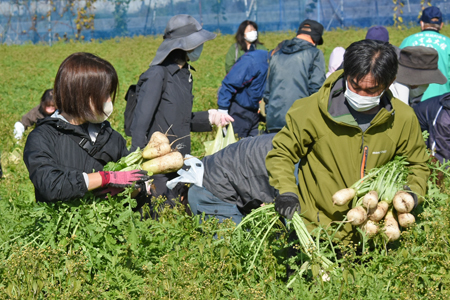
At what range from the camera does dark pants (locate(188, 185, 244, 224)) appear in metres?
Result: 3.99

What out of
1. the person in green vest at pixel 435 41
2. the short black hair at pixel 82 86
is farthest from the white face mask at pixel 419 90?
the short black hair at pixel 82 86

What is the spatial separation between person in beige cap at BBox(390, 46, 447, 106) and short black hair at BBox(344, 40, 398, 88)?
7.09ft

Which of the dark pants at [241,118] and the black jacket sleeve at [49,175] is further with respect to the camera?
the dark pants at [241,118]

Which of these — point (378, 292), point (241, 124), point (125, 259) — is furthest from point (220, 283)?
point (241, 124)

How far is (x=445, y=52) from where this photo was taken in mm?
6312

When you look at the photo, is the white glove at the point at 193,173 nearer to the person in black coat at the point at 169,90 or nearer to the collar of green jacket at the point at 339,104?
the person in black coat at the point at 169,90

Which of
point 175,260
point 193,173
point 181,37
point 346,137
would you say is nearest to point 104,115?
point 175,260

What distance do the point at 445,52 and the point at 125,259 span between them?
16.2 ft

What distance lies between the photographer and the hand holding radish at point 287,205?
9.53 feet

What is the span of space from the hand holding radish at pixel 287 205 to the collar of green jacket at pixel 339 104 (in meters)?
0.51

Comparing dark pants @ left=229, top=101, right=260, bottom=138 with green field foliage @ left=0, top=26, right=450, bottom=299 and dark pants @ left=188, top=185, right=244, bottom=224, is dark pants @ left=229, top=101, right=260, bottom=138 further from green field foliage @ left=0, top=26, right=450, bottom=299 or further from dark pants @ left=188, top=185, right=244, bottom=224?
green field foliage @ left=0, top=26, right=450, bottom=299

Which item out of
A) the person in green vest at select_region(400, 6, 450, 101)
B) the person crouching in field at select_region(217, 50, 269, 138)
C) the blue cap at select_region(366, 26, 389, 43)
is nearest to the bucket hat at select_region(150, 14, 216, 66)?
the person crouching in field at select_region(217, 50, 269, 138)

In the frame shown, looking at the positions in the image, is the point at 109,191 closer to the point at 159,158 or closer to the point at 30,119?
the point at 159,158

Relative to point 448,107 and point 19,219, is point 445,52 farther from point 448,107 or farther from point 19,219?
point 19,219
